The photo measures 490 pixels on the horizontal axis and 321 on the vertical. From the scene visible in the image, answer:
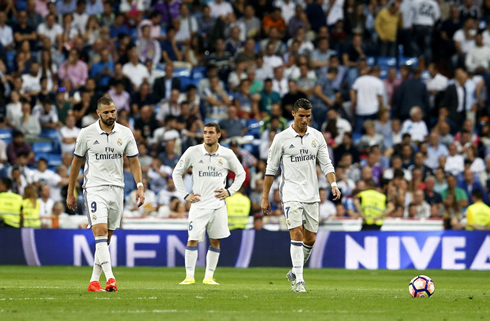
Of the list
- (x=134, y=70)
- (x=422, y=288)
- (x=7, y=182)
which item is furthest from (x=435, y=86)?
(x=422, y=288)

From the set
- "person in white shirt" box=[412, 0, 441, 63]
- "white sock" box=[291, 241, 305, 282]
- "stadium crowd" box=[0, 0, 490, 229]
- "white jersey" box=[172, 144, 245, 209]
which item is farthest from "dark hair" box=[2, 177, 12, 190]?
"person in white shirt" box=[412, 0, 441, 63]

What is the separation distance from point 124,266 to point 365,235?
205 inches

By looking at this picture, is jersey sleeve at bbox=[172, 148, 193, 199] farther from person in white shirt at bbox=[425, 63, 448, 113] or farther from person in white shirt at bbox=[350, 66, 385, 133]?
person in white shirt at bbox=[425, 63, 448, 113]

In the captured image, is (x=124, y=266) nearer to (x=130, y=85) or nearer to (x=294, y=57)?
(x=130, y=85)

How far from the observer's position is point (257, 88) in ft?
87.1

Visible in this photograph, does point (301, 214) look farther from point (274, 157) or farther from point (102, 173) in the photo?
point (102, 173)

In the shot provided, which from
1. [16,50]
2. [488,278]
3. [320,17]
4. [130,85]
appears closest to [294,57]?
[320,17]

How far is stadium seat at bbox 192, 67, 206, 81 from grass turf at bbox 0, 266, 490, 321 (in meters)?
11.2

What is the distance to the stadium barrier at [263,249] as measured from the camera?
20906 millimetres

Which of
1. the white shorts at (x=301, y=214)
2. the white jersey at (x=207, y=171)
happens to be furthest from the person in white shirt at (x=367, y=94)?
the white shorts at (x=301, y=214)

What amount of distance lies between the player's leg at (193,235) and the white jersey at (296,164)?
2148mm

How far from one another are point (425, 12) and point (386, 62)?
1813mm

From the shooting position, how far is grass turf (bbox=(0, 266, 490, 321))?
9742 mm

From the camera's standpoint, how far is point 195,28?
2817cm
